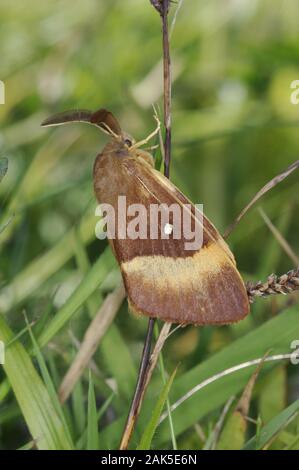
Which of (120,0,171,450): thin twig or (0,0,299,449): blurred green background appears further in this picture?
(0,0,299,449): blurred green background

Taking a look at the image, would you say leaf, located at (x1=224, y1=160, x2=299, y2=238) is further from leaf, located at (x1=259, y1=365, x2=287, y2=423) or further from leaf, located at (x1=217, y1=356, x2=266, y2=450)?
leaf, located at (x1=259, y1=365, x2=287, y2=423)

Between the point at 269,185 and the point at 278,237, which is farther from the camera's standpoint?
the point at 278,237

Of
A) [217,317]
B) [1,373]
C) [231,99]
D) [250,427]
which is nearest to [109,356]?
[1,373]

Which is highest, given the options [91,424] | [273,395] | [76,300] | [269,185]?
[269,185]

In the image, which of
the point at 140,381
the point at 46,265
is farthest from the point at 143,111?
the point at 140,381

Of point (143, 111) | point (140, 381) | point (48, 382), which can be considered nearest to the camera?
point (140, 381)

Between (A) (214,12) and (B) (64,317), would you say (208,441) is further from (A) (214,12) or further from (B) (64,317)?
(A) (214,12)

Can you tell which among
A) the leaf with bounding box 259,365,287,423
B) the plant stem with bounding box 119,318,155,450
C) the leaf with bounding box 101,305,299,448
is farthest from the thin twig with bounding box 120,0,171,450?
the leaf with bounding box 259,365,287,423

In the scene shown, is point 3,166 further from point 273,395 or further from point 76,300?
point 273,395
